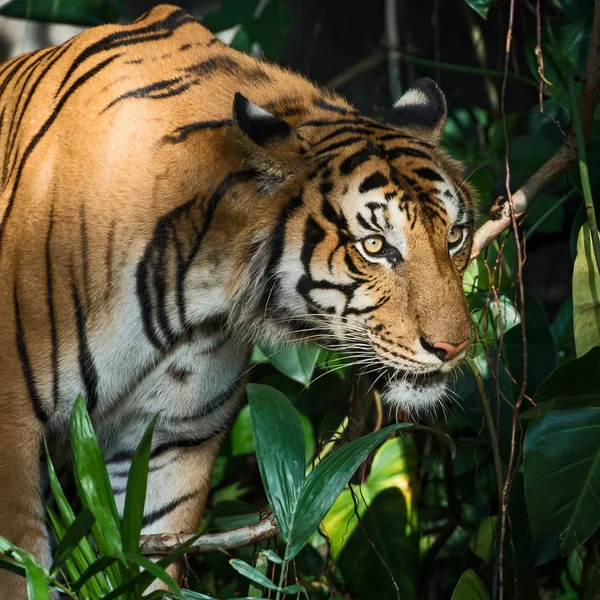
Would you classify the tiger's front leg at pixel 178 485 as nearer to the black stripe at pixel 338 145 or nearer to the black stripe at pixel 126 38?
the black stripe at pixel 338 145

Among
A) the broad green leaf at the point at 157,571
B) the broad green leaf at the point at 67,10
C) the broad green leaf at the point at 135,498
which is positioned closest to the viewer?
the broad green leaf at the point at 157,571

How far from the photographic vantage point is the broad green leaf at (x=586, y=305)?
6.25 feet

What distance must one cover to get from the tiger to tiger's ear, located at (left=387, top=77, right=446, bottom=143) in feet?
0.15

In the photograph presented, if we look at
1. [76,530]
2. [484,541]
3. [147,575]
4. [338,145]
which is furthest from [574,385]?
[76,530]

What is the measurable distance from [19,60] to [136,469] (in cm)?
127

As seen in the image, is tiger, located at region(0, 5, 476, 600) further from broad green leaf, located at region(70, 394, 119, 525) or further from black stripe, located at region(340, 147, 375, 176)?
broad green leaf, located at region(70, 394, 119, 525)

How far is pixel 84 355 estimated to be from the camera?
186 centimetres

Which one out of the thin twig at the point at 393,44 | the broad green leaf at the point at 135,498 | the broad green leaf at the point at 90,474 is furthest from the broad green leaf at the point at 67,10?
the broad green leaf at the point at 135,498

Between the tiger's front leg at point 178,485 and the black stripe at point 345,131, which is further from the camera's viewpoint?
the tiger's front leg at point 178,485

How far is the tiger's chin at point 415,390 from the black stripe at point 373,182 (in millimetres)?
372

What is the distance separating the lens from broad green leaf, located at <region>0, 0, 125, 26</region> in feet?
8.78

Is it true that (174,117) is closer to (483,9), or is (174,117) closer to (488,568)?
(483,9)

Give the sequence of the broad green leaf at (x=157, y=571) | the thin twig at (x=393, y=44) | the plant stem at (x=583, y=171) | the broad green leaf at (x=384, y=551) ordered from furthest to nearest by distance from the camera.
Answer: the thin twig at (x=393, y=44) < the broad green leaf at (x=384, y=551) < the plant stem at (x=583, y=171) < the broad green leaf at (x=157, y=571)

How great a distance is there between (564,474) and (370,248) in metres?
0.57
